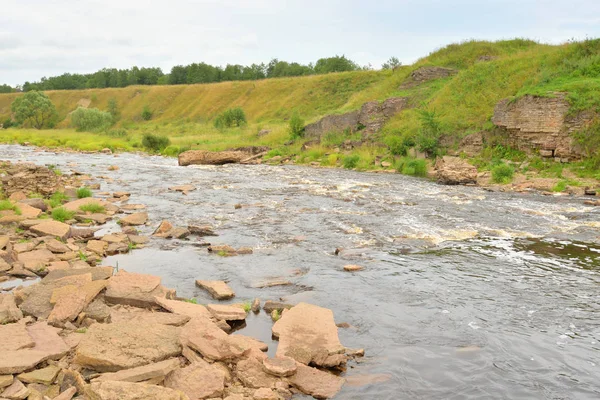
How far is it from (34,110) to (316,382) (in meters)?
90.8

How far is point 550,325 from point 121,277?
21.4 ft

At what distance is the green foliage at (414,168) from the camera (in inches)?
1030

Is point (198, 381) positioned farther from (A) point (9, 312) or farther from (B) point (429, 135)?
(B) point (429, 135)

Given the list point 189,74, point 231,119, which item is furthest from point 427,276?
point 189,74

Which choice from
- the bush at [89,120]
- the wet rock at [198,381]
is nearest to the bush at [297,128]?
the bush at [89,120]

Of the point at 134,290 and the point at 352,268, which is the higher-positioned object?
the point at 134,290

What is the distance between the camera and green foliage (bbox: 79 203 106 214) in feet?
46.7

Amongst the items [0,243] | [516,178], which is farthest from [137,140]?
[0,243]

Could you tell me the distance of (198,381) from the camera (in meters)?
4.88

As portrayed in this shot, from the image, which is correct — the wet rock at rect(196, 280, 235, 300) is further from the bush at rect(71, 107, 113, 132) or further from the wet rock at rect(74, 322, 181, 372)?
the bush at rect(71, 107, 113, 132)

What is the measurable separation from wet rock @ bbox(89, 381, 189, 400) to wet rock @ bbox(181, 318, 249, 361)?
99 cm

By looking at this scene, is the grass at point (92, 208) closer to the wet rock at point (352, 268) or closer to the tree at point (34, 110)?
the wet rock at point (352, 268)

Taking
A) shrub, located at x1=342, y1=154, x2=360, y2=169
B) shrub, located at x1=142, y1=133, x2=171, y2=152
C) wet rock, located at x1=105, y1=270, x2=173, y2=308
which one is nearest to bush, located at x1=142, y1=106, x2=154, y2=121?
shrub, located at x1=142, y1=133, x2=171, y2=152

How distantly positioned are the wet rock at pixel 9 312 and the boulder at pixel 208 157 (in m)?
26.3
